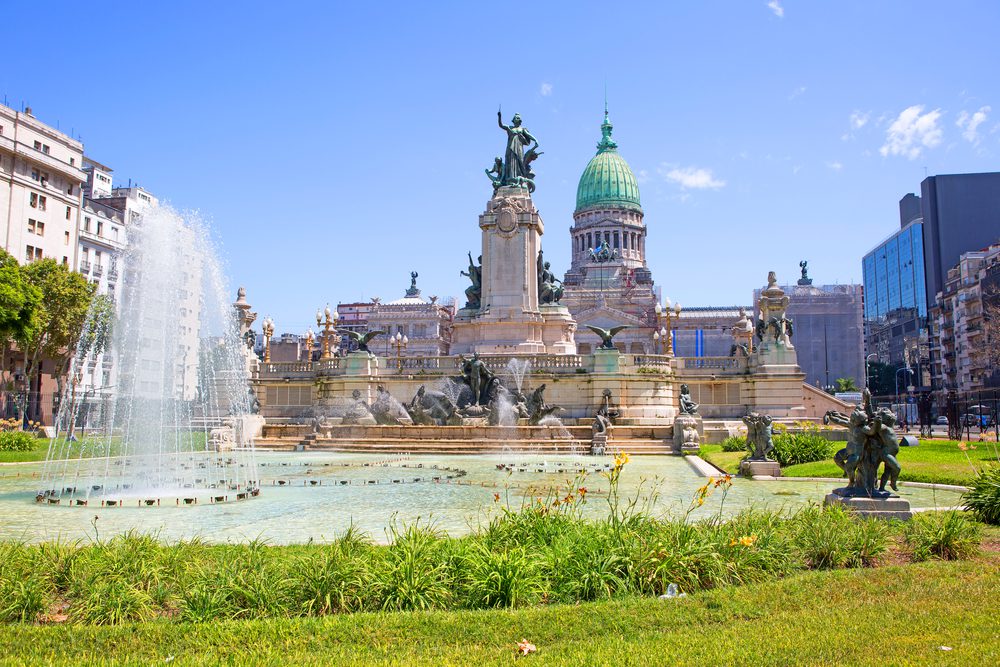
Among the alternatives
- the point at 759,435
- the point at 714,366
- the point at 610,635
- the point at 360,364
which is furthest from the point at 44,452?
the point at 714,366

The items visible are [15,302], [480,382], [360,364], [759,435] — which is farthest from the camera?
[360,364]

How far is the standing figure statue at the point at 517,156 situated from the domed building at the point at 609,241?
207ft

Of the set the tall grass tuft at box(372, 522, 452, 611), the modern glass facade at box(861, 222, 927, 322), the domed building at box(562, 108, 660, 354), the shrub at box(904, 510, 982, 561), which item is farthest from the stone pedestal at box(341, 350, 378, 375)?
the modern glass facade at box(861, 222, 927, 322)

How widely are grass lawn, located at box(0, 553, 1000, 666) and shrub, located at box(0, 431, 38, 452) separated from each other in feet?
81.6

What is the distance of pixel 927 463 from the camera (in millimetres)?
19578

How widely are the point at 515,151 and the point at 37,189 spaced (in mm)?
35116

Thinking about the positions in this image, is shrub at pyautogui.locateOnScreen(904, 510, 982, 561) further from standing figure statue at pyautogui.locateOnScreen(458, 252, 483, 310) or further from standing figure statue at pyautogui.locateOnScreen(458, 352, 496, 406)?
standing figure statue at pyautogui.locateOnScreen(458, 252, 483, 310)

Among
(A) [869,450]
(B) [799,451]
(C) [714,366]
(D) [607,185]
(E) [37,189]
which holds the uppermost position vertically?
(D) [607,185]

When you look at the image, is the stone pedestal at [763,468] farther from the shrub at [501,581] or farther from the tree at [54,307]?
the tree at [54,307]

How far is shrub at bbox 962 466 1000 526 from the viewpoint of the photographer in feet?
36.5

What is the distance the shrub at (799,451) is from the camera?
22.0 m

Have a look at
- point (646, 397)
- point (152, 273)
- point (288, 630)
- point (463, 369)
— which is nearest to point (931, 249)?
point (646, 397)

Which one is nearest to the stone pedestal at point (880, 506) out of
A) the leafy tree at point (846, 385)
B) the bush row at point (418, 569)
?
the bush row at point (418, 569)

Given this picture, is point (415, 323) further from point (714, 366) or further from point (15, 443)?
point (15, 443)
